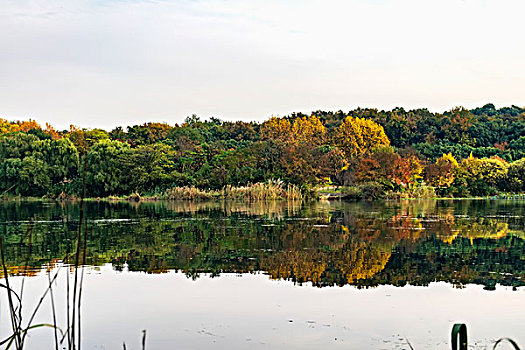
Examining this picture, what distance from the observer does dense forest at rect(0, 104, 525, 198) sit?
3372cm

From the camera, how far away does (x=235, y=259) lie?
1006 cm

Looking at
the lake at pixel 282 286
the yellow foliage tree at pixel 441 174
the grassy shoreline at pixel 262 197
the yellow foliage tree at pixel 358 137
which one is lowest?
the lake at pixel 282 286

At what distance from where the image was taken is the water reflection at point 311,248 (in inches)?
334

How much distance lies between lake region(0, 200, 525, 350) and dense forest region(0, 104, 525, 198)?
19.6 m

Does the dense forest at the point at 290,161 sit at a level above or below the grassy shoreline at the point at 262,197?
above

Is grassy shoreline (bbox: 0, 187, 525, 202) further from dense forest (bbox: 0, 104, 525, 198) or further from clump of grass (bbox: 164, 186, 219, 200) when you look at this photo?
dense forest (bbox: 0, 104, 525, 198)

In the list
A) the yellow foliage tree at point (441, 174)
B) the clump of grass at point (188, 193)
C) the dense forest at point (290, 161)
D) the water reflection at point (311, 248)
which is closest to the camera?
the water reflection at point (311, 248)

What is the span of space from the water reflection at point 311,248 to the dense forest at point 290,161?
1651cm

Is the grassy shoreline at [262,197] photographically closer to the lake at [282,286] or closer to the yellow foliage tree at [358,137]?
the yellow foliage tree at [358,137]

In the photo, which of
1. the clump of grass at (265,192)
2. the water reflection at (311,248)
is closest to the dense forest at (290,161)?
the clump of grass at (265,192)

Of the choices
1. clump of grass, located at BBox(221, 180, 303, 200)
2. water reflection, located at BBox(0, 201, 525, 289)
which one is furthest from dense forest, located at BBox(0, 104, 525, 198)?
water reflection, located at BBox(0, 201, 525, 289)

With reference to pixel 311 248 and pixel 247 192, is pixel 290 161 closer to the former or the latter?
pixel 247 192

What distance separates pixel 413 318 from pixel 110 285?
4.16m

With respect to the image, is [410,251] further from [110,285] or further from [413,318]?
[110,285]
